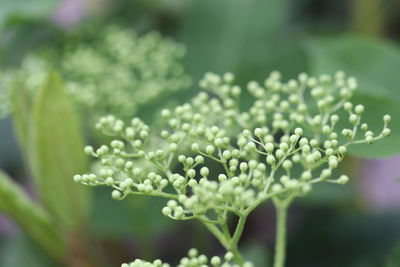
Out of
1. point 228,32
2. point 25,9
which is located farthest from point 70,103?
point 228,32

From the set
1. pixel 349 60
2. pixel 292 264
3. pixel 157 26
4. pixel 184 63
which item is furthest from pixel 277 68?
pixel 157 26

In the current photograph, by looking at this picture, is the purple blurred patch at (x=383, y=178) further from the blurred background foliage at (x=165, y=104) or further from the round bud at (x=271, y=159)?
the round bud at (x=271, y=159)

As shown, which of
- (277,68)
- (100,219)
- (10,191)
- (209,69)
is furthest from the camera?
(209,69)

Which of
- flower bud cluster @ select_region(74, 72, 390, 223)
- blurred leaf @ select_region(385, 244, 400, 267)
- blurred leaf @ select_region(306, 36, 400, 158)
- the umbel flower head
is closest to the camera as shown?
flower bud cluster @ select_region(74, 72, 390, 223)

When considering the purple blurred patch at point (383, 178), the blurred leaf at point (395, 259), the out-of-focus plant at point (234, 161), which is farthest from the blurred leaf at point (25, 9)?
the purple blurred patch at point (383, 178)

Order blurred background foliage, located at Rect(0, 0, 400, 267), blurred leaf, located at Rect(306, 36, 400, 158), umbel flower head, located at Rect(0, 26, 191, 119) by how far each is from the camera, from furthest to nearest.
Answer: umbel flower head, located at Rect(0, 26, 191, 119), blurred background foliage, located at Rect(0, 0, 400, 267), blurred leaf, located at Rect(306, 36, 400, 158)

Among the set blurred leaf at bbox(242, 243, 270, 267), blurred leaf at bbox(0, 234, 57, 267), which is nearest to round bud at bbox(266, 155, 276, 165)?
blurred leaf at bbox(242, 243, 270, 267)

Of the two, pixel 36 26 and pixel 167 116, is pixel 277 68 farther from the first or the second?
pixel 36 26

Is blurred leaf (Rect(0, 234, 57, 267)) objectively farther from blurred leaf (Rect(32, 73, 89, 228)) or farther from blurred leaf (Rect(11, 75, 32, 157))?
blurred leaf (Rect(11, 75, 32, 157))
